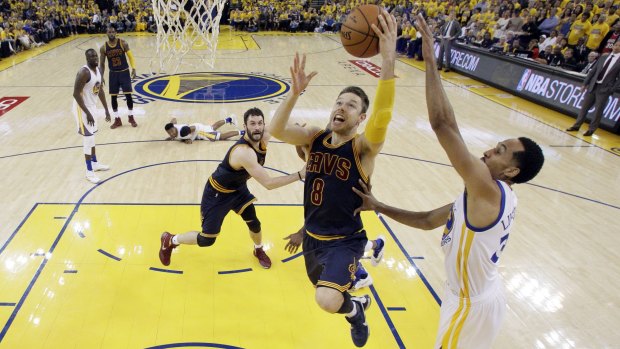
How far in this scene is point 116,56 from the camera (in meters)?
8.27

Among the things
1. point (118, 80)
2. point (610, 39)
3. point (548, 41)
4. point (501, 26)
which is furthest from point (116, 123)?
point (501, 26)


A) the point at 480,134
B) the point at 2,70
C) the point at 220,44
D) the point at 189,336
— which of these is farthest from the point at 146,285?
the point at 220,44

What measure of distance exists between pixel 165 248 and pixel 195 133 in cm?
388

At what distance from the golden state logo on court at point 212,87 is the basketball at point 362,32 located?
7.80m

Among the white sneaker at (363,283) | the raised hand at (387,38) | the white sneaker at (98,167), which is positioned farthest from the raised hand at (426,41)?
the white sneaker at (98,167)

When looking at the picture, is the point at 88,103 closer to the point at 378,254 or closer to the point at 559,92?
the point at 378,254

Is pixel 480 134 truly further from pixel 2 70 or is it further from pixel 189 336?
A: pixel 2 70

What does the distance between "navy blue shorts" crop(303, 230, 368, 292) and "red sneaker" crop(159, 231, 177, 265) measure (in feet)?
5.75

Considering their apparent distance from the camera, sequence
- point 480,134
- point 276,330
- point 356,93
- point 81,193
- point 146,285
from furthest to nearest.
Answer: point 480,134, point 81,193, point 146,285, point 276,330, point 356,93

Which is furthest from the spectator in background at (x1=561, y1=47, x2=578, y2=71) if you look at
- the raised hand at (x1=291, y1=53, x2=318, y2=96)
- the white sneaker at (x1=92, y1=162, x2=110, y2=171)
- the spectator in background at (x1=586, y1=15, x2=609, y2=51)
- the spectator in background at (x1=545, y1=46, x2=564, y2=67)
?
the raised hand at (x1=291, y1=53, x2=318, y2=96)

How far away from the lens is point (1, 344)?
346 centimetres

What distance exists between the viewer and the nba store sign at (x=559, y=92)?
9547 millimetres

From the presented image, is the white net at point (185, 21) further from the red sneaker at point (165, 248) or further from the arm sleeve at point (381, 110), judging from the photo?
the arm sleeve at point (381, 110)

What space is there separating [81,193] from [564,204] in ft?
21.5
